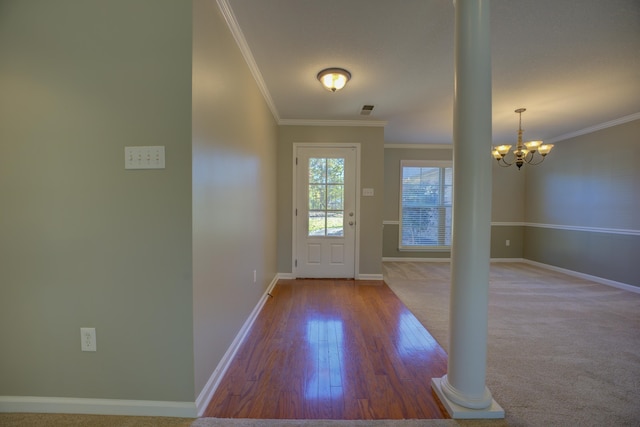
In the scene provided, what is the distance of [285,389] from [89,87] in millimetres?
2033

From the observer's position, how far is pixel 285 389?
1.59 meters

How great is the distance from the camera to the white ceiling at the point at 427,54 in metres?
1.75

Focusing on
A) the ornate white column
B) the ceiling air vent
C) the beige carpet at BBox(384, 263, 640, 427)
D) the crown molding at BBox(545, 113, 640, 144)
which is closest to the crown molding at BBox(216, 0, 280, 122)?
the ceiling air vent

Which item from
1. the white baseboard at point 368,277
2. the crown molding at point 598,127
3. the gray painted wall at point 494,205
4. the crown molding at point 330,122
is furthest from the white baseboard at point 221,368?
the crown molding at point 598,127

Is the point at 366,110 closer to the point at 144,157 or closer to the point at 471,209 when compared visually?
the point at 471,209

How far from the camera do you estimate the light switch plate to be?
1.33 m

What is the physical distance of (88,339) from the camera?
1390 millimetres

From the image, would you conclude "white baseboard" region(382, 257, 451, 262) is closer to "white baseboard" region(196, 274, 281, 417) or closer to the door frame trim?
the door frame trim

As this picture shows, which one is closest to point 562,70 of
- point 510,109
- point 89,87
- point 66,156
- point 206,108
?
point 510,109

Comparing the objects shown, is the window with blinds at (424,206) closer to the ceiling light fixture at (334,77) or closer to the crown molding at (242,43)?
the ceiling light fixture at (334,77)

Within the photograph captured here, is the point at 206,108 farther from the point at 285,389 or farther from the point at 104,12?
the point at 285,389

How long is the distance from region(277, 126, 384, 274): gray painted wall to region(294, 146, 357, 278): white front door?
0.13 m

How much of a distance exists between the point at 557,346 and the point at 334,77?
3059 mm

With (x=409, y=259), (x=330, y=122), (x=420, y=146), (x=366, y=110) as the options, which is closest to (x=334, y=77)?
(x=366, y=110)
